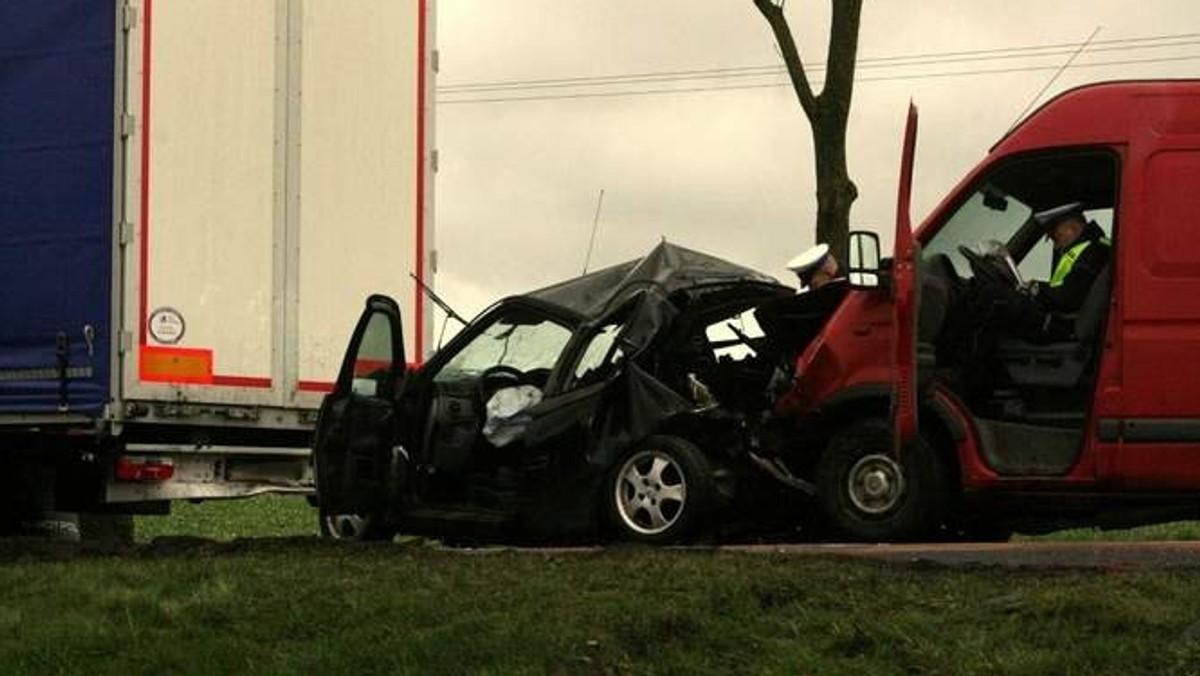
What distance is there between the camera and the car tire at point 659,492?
418 inches

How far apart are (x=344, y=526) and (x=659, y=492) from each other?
2.12 m

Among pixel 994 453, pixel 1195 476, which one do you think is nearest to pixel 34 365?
pixel 994 453

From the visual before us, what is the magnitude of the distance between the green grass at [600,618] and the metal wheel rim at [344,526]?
2235 millimetres

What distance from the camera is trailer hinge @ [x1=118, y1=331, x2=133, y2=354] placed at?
41.2ft

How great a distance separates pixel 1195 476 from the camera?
9.77 metres

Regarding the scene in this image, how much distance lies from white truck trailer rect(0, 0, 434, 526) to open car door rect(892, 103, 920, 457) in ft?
15.3

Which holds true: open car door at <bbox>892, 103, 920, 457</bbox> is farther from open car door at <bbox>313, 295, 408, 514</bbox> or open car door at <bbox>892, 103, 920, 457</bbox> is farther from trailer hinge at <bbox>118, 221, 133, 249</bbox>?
trailer hinge at <bbox>118, 221, 133, 249</bbox>

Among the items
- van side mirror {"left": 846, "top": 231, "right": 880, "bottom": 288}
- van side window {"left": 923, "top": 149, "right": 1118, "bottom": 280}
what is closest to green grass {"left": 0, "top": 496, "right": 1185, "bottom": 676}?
van side mirror {"left": 846, "top": 231, "right": 880, "bottom": 288}

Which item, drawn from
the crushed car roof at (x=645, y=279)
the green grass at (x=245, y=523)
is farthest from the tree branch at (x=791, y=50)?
the crushed car roof at (x=645, y=279)

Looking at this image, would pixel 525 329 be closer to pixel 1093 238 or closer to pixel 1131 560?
pixel 1093 238

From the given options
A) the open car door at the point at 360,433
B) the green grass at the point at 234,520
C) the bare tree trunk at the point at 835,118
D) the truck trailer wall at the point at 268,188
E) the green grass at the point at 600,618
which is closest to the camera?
the green grass at the point at 600,618

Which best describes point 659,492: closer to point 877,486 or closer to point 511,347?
point 877,486

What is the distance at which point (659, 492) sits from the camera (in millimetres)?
10734

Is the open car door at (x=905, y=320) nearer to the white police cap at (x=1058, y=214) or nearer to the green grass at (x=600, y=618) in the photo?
the white police cap at (x=1058, y=214)
